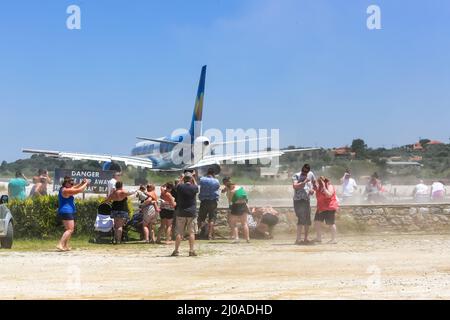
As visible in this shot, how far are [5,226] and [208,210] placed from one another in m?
5.04

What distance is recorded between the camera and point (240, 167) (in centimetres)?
5744

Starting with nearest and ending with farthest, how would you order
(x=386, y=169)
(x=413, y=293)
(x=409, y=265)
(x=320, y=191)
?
1. (x=413, y=293)
2. (x=409, y=265)
3. (x=320, y=191)
4. (x=386, y=169)

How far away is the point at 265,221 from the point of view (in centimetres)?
2050

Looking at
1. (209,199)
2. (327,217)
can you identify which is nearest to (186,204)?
(209,199)

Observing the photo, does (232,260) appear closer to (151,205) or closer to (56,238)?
(151,205)

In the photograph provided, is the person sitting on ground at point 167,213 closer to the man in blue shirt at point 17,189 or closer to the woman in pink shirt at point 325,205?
the woman in pink shirt at point 325,205

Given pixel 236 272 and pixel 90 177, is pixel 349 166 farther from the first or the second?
pixel 236 272

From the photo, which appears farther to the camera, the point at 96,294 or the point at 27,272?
the point at 27,272

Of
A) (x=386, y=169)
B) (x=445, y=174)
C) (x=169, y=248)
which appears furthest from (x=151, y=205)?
(x=445, y=174)

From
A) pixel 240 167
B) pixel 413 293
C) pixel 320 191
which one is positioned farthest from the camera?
pixel 240 167

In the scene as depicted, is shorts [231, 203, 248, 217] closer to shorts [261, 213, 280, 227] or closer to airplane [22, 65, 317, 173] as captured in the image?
Answer: shorts [261, 213, 280, 227]

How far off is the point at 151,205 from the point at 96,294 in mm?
8648

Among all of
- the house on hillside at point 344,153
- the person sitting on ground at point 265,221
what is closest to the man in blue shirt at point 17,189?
the person sitting on ground at point 265,221

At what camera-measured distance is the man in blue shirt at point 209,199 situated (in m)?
19.6
